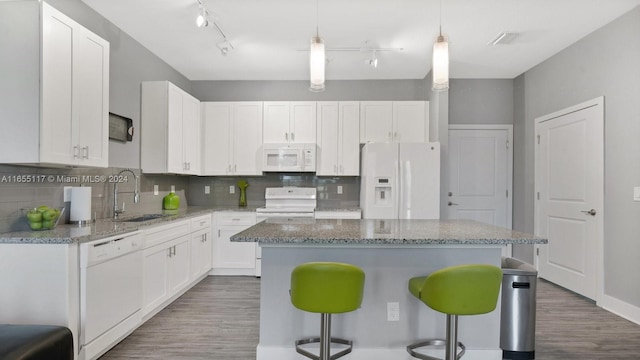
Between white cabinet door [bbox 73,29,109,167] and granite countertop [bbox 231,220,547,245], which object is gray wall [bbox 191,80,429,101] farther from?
granite countertop [bbox 231,220,547,245]

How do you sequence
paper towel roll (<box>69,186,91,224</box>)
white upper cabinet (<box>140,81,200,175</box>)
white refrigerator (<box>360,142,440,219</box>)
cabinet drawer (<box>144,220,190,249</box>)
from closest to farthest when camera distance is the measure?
paper towel roll (<box>69,186,91,224</box>) < cabinet drawer (<box>144,220,190,249</box>) < white upper cabinet (<box>140,81,200,175</box>) < white refrigerator (<box>360,142,440,219</box>)

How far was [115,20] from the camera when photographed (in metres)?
3.20

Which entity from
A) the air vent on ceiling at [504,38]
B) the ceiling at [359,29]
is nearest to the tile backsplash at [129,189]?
the ceiling at [359,29]

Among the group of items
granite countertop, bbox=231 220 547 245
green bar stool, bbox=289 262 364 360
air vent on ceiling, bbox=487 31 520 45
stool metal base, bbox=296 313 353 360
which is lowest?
stool metal base, bbox=296 313 353 360

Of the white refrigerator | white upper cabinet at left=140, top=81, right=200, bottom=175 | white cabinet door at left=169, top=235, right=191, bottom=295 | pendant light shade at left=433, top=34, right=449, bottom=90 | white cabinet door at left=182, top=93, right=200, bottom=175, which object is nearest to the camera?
pendant light shade at left=433, top=34, right=449, bottom=90

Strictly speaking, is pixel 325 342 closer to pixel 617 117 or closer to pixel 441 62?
pixel 441 62

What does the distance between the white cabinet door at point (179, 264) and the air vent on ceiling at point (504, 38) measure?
12.7 feet

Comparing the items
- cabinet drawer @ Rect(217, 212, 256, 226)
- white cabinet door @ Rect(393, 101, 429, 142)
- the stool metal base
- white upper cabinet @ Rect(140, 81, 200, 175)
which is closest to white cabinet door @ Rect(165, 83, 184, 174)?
white upper cabinet @ Rect(140, 81, 200, 175)

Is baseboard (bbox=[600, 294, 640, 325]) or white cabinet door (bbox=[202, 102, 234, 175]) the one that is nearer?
baseboard (bbox=[600, 294, 640, 325])

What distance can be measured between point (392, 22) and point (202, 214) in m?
2.94

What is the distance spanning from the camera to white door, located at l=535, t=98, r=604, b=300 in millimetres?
3434

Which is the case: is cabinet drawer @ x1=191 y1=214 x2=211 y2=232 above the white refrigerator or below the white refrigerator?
below

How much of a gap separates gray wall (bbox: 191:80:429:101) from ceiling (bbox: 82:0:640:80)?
1.38 feet

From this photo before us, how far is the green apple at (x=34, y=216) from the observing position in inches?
88.4
